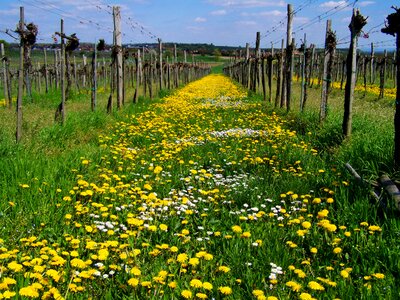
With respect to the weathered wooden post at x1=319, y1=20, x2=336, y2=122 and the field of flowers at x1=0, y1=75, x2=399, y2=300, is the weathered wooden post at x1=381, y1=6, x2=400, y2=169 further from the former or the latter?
the weathered wooden post at x1=319, y1=20, x2=336, y2=122

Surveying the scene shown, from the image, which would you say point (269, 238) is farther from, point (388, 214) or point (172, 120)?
point (172, 120)

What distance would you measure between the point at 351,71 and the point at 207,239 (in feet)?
19.6

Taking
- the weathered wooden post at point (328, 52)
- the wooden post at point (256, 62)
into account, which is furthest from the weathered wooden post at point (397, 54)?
the wooden post at point (256, 62)

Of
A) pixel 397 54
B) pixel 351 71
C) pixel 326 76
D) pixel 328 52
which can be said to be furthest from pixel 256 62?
pixel 397 54

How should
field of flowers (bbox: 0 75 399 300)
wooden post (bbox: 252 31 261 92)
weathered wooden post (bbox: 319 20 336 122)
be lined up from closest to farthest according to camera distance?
field of flowers (bbox: 0 75 399 300) → weathered wooden post (bbox: 319 20 336 122) → wooden post (bbox: 252 31 261 92)

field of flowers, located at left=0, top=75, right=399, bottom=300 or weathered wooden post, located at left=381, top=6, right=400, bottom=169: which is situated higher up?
weathered wooden post, located at left=381, top=6, right=400, bottom=169

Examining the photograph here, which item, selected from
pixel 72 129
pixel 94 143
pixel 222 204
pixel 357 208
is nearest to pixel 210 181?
pixel 222 204

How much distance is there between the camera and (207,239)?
4098mm

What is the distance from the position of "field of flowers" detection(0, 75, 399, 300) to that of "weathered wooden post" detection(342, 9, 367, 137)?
1.34 meters

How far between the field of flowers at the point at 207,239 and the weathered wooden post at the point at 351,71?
134 cm

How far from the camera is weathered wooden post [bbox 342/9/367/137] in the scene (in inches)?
328

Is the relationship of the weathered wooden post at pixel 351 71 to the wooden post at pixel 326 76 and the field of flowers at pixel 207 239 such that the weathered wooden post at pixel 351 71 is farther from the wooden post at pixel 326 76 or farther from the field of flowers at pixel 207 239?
the wooden post at pixel 326 76

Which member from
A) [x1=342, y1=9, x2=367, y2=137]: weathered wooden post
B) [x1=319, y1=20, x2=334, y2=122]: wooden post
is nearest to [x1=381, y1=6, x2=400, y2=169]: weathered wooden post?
[x1=342, y1=9, x2=367, y2=137]: weathered wooden post

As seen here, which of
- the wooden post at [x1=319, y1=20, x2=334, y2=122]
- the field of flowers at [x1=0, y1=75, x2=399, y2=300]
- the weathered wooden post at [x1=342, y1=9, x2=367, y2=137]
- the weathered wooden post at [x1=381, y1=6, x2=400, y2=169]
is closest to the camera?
the field of flowers at [x1=0, y1=75, x2=399, y2=300]
